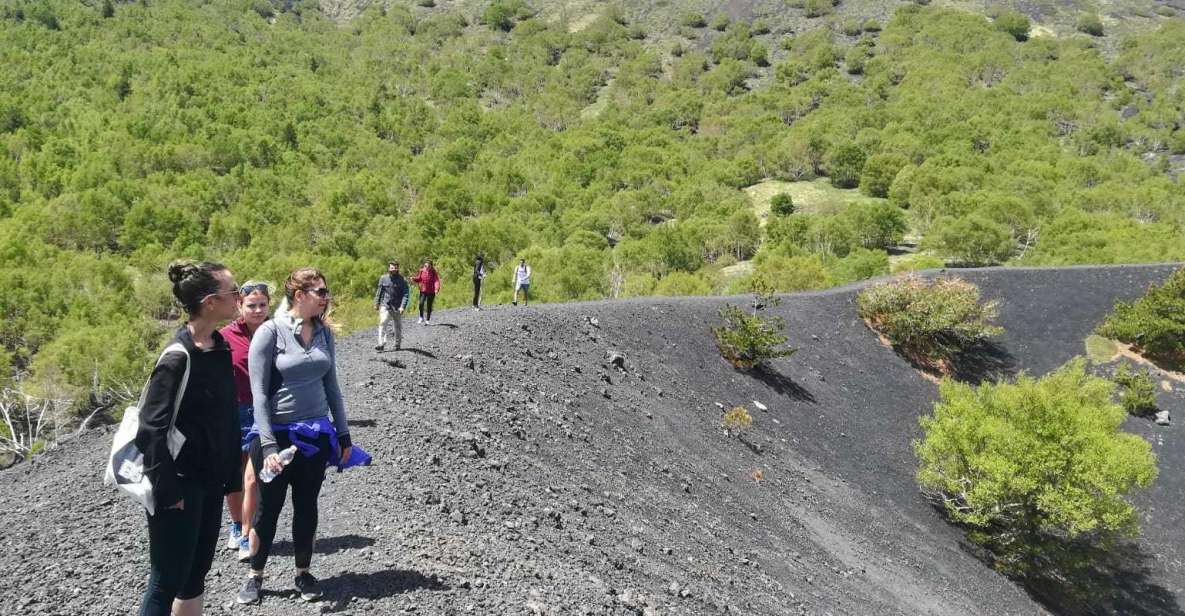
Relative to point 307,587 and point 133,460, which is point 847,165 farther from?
point 133,460

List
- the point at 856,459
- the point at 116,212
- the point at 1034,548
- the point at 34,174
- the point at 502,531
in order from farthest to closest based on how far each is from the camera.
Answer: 1. the point at 34,174
2. the point at 116,212
3. the point at 856,459
4. the point at 1034,548
5. the point at 502,531

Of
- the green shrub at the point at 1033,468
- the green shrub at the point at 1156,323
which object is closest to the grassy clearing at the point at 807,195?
the green shrub at the point at 1156,323

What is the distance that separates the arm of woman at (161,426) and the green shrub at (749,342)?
561 inches

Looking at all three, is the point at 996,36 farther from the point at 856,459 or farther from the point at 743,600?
the point at 743,600

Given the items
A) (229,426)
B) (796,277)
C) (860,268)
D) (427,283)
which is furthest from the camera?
(860,268)

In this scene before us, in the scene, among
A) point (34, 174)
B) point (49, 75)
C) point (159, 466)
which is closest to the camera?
point (159, 466)

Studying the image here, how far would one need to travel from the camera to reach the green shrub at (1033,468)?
37.3 feet

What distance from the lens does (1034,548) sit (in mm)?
11836

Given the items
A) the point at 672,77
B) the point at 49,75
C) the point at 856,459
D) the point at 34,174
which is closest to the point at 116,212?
the point at 34,174

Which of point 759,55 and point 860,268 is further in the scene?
point 759,55

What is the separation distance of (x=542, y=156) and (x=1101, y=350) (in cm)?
7737

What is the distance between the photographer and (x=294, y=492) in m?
3.65

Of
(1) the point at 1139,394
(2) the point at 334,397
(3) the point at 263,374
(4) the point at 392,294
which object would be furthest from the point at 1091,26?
(3) the point at 263,374

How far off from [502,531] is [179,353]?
3639 mm
